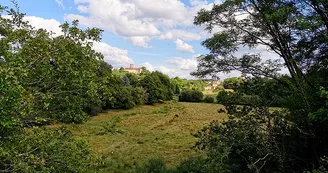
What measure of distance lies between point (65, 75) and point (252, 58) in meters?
6.81

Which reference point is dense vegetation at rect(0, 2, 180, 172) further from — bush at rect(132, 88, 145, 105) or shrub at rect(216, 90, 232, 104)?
bush at rect(132, 88, 145, 105)

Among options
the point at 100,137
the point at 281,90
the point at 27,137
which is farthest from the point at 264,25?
the point at 100,137

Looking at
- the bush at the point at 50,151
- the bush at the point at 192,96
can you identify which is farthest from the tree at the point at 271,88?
the bush at the point at 192,96

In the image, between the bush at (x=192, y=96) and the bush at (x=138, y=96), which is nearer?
the bush at (x=138, y=96)

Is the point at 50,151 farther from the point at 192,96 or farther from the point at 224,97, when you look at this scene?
the point at 192,96

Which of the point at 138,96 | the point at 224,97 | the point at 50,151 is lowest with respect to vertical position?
the point at 50,151

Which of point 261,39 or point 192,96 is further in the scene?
point 192,96

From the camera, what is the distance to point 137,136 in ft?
77.0

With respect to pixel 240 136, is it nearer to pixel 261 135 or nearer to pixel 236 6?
pixel 261 135

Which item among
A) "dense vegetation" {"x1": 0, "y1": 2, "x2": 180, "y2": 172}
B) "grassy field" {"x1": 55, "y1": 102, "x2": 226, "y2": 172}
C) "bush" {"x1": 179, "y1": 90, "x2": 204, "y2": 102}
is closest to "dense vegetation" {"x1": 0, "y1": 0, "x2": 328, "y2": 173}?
"dense vegetation" {"x1": 0, "y1": 2, "x2": 180, "y2": 172}

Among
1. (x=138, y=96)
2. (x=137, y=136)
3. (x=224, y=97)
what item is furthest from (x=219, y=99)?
(x=138, y=96)

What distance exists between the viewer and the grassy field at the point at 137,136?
1547cm

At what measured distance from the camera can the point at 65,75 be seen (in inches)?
223

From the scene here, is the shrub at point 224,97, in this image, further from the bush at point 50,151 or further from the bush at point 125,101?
the bush at point 125,101
